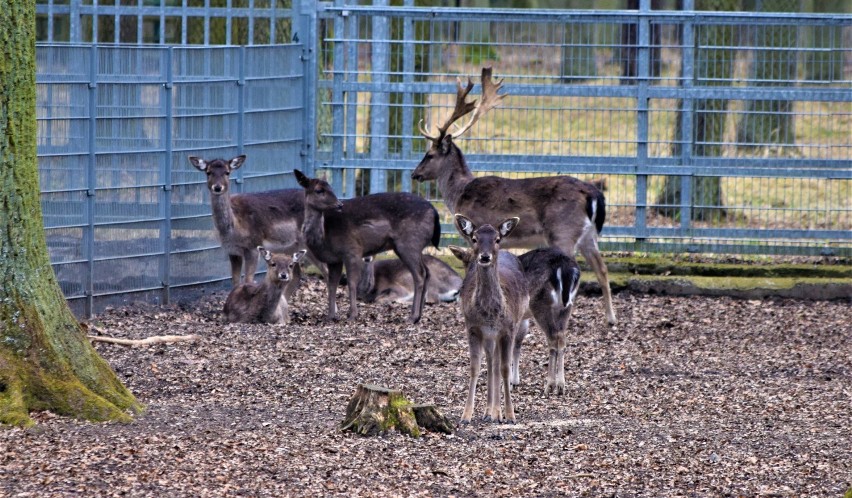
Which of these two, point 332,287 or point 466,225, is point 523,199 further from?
point 466,225

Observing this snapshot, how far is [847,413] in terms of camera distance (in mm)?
7484

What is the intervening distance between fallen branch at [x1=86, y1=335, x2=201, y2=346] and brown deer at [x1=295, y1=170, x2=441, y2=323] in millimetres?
1741

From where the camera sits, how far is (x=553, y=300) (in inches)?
313

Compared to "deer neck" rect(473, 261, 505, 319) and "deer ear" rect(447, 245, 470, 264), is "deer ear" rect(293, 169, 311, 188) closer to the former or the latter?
"deer ear" rect(447, 245, 470, 264)

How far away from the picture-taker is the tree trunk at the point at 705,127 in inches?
492

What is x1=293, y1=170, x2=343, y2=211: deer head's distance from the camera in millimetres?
10773

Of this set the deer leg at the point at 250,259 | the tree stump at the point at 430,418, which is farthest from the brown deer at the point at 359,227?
the tree stump at the point at 430,418

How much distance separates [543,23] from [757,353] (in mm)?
4399

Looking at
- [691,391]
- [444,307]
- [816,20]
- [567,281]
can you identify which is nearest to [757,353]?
[691,391]

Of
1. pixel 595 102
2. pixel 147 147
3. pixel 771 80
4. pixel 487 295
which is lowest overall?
pixel 487 295

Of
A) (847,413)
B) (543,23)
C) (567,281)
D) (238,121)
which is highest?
(543,23)

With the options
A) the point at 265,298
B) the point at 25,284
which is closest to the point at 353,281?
the point at 265,298

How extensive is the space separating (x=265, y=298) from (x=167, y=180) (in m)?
1.39

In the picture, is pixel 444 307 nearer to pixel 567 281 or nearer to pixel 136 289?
pixel 136 289
